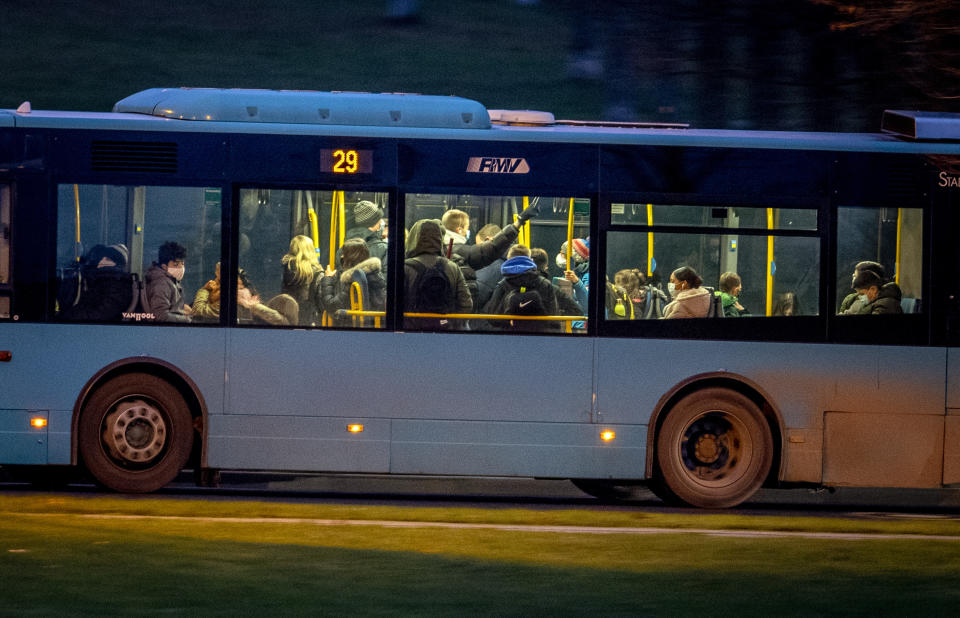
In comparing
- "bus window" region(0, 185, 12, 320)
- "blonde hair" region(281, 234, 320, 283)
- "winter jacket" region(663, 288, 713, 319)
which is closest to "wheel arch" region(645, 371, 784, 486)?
"winter jacket" region(663, 288, 713, 319)

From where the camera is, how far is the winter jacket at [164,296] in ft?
35.6

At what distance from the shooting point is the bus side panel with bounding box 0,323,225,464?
10805mm

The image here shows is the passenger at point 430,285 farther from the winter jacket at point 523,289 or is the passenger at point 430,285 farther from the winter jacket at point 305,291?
the winter jacket at point 305,291

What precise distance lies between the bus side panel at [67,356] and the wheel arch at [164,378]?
0.03m

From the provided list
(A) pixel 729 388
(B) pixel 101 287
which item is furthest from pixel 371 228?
(A) pixel 729 388

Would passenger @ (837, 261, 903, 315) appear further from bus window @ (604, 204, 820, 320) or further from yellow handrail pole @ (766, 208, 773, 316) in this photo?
yellow handrail pole @ (766, 208, 773, 316)

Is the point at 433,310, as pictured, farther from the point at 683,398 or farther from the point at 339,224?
the point at 683,398

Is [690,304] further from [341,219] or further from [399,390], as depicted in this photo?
[341,219]

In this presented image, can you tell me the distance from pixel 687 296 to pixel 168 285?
392 cm

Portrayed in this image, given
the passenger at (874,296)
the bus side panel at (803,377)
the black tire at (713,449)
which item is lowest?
the black tire at (713,449)

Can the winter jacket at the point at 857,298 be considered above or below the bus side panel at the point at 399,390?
above

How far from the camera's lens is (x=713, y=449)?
1121cm

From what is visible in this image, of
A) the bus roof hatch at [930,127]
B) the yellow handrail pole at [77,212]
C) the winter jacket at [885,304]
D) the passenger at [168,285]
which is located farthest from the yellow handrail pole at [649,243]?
the yellow handrail pole at [77,212]

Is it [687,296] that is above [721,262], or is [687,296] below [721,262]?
below
